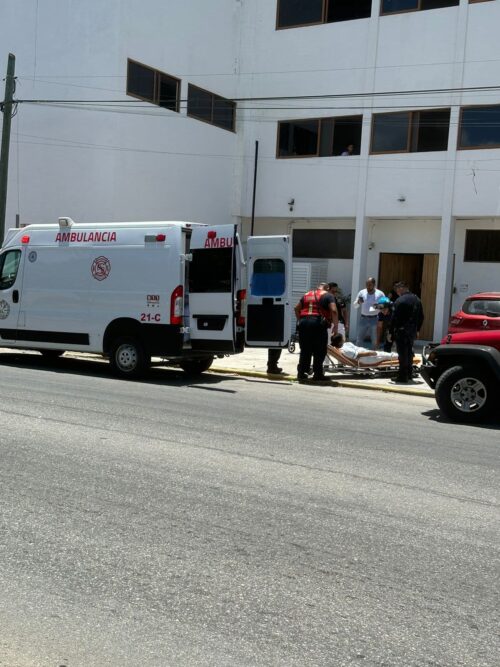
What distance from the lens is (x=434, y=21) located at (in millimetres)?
19922

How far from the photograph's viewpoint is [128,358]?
1242 centimetres

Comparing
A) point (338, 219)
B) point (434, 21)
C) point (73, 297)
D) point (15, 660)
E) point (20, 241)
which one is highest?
point (434, 21)

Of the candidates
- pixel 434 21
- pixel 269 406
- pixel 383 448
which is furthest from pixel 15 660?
pixel 434 21

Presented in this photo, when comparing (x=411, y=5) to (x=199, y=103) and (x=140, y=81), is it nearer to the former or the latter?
(x=199, y=103)

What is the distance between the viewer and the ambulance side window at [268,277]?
42.7 feet

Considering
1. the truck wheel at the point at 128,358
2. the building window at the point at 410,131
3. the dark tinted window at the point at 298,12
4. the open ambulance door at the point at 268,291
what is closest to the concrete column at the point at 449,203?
the building window at the point at 410,131

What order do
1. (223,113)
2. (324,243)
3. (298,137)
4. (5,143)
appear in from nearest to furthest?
(5,143), (298,137), (324,243), (223,113)

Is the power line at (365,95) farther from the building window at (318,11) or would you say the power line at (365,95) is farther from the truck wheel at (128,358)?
the truck wheel at (128,358)

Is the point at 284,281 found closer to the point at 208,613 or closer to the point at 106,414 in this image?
the point at 106,414

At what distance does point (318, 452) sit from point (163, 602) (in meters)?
3.66

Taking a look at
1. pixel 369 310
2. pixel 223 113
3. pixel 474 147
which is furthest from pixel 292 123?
pixel 369 310

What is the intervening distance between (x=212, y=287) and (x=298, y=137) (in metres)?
11.7

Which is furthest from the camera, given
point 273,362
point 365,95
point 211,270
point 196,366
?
point 365,95

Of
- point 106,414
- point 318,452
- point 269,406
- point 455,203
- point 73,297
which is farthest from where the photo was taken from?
point 455,203
